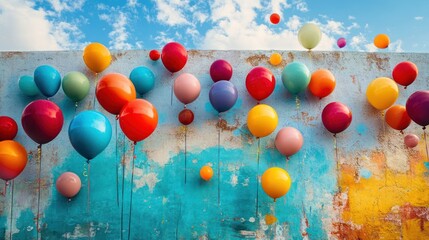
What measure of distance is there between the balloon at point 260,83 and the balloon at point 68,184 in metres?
2.50

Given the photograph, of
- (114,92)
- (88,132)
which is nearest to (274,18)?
(114,92)

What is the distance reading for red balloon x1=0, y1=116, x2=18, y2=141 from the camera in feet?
13.9

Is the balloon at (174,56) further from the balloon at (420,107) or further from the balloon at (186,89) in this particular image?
the balloon at (420,107)

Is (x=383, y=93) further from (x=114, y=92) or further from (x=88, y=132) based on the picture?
(x=88, y=132)

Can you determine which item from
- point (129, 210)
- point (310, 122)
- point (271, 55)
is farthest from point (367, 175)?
point (129, 210)

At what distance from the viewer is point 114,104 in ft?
11.9

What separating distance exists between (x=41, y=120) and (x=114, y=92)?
0.76 m

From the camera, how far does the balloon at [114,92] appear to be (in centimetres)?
357

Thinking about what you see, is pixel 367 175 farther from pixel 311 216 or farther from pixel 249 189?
pixel 249 189

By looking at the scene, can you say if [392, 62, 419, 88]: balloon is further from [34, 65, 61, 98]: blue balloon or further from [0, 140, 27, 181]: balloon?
[0, 140, 27, 181]: balloon

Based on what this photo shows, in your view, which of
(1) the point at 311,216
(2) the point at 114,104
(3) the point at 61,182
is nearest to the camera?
(2) the point at 114,104

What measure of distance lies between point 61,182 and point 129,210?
896 mm

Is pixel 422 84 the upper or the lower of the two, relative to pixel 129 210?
upper

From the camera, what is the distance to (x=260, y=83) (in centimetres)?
442
